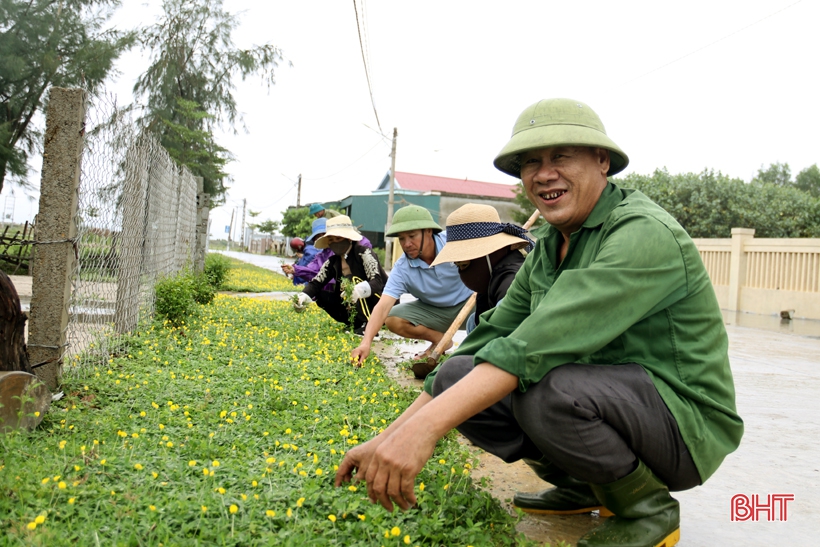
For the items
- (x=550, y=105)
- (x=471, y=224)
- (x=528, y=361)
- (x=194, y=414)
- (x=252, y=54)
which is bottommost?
(x=194, y=414)

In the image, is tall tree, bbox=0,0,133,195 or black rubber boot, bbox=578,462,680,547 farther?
tall tree, bbox=0,0,133,195

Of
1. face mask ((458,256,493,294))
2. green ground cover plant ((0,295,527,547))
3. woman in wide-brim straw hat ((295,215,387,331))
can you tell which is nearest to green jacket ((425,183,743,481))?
green ground cover plant ((0,295,527,547))

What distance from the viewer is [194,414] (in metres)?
3.61

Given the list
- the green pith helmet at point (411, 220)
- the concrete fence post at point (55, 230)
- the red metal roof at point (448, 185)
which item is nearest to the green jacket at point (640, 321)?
the concrete fence post at point (55, 230)

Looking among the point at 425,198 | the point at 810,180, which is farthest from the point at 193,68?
the point at 810,180

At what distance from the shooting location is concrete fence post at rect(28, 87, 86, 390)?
3.79m

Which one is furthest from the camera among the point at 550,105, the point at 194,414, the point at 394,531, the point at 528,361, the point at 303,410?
the point at 303,410

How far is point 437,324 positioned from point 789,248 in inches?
479

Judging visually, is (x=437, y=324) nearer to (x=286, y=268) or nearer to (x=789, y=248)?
(x=286, y=268)

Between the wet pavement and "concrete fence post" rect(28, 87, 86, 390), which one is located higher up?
"concrete fence post" rect(28, 87, 86, 390)

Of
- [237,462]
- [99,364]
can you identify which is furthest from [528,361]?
[99,364]

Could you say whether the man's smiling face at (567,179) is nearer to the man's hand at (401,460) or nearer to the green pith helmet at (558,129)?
the green pith helmet at (558,129)

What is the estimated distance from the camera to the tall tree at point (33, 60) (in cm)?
1633

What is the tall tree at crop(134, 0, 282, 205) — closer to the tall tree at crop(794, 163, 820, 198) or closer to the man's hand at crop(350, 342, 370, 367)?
the man's hand at crop(350, 342, 370, 367)
